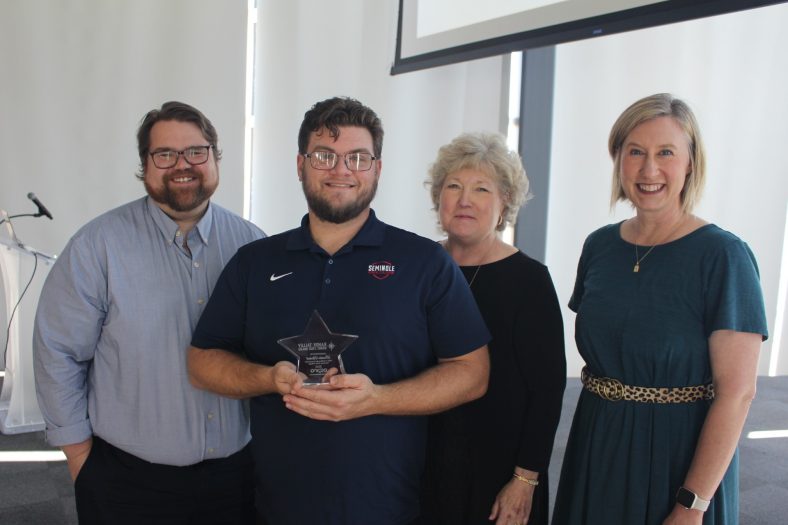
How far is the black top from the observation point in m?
1.83

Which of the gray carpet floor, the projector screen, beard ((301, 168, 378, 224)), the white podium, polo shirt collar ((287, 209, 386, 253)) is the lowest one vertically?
the gray carpet floor

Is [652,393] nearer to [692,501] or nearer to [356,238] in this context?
[692,501]

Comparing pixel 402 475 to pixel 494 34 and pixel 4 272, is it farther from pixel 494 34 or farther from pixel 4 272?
pixel 4 272

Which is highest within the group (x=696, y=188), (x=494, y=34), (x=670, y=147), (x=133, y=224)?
(x=494, y=34)

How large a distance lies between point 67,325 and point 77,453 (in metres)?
0.40

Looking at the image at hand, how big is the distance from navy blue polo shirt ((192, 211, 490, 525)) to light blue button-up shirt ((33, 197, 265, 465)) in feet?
0.86

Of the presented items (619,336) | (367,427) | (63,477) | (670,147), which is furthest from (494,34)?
(63,477)

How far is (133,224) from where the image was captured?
1976 millimetres

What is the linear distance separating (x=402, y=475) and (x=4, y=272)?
374 cm

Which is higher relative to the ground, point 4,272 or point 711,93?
point 711,93

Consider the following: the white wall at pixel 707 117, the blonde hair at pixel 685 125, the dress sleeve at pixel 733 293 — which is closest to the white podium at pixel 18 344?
the blonde hair at pixel 685 125

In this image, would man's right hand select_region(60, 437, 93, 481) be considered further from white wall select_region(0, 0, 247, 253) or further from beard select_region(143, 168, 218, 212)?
white wall select_region(0, 0, 247, 253)

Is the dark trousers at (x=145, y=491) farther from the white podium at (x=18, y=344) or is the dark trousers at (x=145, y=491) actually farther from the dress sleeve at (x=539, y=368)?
the white podium at (x=18, y=344)

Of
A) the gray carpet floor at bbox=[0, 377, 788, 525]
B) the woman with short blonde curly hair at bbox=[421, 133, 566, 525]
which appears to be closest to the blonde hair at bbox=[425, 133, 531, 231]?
the woman with short blonde curly hair at bbox=[421, 133, 566, 525]
